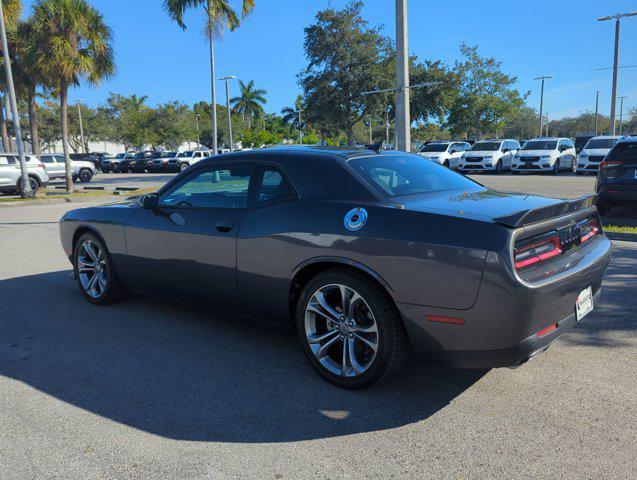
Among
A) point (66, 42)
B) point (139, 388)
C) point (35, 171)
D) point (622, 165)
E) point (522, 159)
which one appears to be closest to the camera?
point (139, 388)

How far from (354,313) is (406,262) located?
1.82 ft

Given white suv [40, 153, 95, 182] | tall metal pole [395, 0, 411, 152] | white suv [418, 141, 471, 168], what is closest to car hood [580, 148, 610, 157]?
white suv [418, 141, 471, 168]

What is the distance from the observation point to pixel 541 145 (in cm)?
2638

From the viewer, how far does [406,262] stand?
121 inches

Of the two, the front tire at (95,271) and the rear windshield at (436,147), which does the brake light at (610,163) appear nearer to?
the front tire at (95,271)

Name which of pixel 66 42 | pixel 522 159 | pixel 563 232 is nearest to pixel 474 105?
pixel 522 159

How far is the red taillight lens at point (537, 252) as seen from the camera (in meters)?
2.91

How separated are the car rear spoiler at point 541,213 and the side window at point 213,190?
1.95 metres

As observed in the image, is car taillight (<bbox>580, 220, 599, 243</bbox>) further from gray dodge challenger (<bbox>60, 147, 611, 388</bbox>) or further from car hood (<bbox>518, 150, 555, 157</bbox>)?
car hood (<bbox>518, 150, 555, 157</bbox>)

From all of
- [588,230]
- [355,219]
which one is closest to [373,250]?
[355,219]

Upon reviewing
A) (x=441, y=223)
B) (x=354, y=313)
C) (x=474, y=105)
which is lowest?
(x=354, y=313)

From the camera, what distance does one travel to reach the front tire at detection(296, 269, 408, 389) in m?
3.23

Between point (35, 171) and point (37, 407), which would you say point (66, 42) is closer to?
point (35, 171)

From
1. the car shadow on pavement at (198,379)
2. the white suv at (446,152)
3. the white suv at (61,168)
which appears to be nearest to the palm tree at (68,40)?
the white suv at (61,168)
